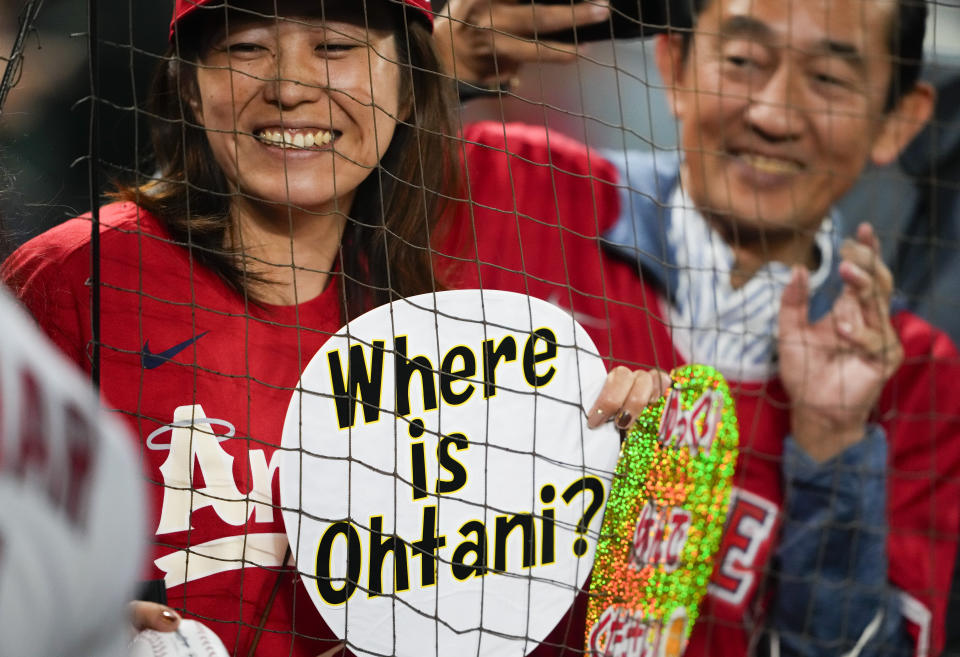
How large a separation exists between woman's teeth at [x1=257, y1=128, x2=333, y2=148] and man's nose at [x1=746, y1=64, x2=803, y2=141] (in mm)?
725

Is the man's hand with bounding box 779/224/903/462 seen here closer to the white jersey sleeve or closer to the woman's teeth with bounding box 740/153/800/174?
the woman's teeth with bounding box 740/153/800/174

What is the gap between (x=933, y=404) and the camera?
171 cm

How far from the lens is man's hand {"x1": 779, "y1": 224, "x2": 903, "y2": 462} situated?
1646 mm

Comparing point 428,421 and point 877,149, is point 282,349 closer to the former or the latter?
point 428,421

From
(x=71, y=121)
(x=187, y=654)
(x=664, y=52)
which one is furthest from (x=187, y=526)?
(x=664, y=52)

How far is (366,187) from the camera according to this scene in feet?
4.23

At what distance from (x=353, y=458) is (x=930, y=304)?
107 centimetres

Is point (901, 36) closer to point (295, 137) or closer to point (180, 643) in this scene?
point (295, 137)

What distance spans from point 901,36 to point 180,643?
4.59 ft

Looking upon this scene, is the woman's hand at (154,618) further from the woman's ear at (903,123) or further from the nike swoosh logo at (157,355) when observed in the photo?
the woman's ear at (903,123)

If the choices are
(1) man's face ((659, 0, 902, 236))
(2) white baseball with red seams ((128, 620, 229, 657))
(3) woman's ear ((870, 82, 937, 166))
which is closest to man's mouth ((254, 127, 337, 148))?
(2) white baseball with red seams ((128, 620, 229, 657))

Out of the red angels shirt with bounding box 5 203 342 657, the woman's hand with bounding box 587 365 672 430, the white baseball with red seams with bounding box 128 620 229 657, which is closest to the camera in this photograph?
the white baseball with red seams with bounding box 128 620 229 657

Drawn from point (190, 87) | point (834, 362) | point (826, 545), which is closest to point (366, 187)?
point (190, 87)

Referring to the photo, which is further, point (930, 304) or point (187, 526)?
point (930, 304)
